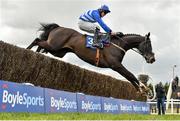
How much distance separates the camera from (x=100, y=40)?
43.3ft

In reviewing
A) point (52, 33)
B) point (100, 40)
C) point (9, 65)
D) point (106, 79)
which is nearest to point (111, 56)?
point (100, 40)

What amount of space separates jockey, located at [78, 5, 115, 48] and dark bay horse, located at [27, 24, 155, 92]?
0.27 m

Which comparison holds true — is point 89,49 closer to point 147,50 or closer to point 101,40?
point 101,40

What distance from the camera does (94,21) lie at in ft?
42.9

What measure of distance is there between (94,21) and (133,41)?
5.14 feet

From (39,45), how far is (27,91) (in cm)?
251

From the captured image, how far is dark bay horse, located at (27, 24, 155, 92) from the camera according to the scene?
1322 centimetres

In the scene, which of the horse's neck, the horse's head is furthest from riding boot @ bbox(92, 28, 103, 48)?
the horse's head

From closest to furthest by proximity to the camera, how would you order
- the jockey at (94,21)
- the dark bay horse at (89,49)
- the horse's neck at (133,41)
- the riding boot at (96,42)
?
the jockey at (94,21) → the riding boot at (96,42) → the dark bay horse at (89,49) → the horse's neck at (133,41)

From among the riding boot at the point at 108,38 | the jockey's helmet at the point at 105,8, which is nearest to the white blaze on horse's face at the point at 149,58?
the riding boot at the point at 108,38

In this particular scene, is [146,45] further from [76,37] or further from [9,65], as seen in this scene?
[9,65]

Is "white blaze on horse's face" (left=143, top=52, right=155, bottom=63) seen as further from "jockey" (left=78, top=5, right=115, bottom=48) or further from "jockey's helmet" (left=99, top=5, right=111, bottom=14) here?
"jockey's helmet" (left=99, top=5, right=111, bottom=14)

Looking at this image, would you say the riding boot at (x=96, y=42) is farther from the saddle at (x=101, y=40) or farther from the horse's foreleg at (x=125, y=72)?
the horse's foreleg at (x=125, y=72)

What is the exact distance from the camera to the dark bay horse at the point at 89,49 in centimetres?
1322
